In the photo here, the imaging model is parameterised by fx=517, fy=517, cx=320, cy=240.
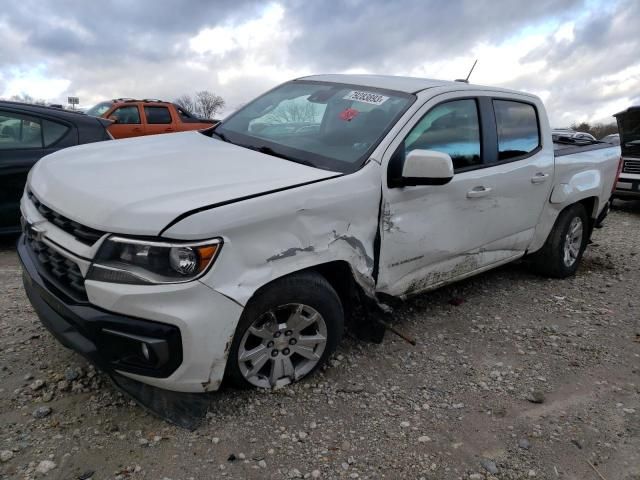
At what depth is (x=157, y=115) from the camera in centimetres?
1208

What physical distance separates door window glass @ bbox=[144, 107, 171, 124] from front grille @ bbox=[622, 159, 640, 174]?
31.8ft

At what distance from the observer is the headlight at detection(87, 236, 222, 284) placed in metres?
2.18

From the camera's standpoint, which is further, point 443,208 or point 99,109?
point 99,109

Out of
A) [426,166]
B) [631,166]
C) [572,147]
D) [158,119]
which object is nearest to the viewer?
[426,166]

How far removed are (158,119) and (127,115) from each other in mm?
700

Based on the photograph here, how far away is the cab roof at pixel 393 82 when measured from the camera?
346cm

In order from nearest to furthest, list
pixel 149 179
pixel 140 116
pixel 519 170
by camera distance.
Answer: pixel 149 179, pixel 519 170, pixel 140 116

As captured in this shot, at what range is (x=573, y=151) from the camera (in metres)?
4.66

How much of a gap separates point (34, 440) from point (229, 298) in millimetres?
1100

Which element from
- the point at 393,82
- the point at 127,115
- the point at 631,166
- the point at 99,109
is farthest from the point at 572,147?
the point at 99,109

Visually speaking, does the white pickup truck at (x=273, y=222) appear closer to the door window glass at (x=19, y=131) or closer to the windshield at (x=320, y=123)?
the windshield at (x=320, y=123)

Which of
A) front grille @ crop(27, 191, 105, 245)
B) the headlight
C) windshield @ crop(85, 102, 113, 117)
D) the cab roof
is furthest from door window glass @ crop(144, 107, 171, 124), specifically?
the headlight

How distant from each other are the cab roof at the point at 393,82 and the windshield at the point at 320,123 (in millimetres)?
81

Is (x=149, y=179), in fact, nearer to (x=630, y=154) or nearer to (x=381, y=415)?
(x=381, y=415)
